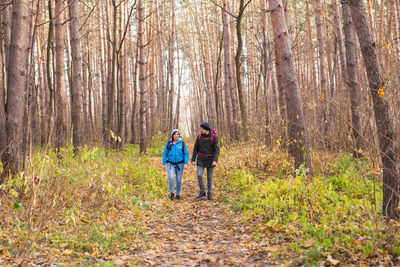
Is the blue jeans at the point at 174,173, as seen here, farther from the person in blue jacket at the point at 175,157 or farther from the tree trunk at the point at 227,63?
the tree trunk at the point at 227,63

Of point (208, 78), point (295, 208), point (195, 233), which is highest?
point (208, 78)

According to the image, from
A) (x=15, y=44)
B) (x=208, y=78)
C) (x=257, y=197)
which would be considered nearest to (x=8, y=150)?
(x=15, y=44)

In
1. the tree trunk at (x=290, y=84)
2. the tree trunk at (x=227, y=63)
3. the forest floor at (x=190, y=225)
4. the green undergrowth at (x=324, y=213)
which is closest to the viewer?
the green undergrowth at (x=324, y=213)

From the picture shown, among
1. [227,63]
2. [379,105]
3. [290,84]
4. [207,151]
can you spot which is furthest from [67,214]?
[227,63]

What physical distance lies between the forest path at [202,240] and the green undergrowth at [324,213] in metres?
0.29

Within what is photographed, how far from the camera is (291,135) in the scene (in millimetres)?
7102

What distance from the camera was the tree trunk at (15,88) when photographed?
5.10 m

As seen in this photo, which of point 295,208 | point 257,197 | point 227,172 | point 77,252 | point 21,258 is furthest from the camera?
point 227,172

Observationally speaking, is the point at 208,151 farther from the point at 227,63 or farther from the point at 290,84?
the point at 227,63

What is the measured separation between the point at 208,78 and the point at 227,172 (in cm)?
1640

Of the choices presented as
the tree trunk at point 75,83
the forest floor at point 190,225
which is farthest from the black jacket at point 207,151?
the tree trunk at point 75,83

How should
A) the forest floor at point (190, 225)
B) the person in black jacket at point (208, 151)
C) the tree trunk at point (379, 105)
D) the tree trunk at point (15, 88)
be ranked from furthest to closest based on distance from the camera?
the person in black jacket at point (208, 151)
the tree trunk at point (15, 88)
the tree trunk at point (379, 105)
the forest floor at point (190, 225)

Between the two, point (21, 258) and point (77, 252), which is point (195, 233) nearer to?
point (77, 252)

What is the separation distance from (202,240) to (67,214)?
2.09 metres
